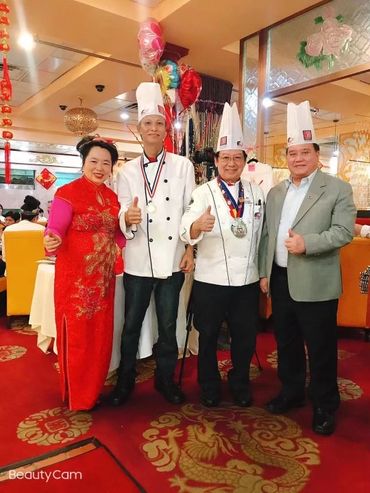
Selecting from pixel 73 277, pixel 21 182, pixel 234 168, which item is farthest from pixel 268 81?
pixel 21 182

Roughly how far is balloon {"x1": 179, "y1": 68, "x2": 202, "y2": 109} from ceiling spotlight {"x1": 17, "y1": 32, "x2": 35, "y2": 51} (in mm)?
1957

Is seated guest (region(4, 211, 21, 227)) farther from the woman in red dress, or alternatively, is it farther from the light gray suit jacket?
the light gray suit jacket

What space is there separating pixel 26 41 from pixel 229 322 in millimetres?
4168

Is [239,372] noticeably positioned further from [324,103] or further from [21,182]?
[21,182]

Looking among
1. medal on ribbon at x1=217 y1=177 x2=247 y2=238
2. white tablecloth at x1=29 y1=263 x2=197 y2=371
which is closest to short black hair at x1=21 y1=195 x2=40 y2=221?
white tablecloth at x1=29 y1=263 x2=197 y2=371

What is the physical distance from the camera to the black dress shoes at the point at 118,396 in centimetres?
221

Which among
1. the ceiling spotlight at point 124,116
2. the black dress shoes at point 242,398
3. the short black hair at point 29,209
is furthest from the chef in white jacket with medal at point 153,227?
the ceiling spotlight at point 124,116

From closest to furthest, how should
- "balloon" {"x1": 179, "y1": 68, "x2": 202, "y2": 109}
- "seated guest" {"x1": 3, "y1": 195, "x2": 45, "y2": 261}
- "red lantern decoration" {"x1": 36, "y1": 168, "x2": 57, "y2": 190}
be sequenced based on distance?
"balloon" {"x1": 179, "y1": 68, "x2": 202, "y2": 109}
"seated guest" {"x1": 3, "y1": 195, "x2": 45, "y2": 261}
"red lantern decoration" {"x1": 36, "y1": 168, "x2": 57, "y2": 190}

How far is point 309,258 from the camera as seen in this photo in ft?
6.14

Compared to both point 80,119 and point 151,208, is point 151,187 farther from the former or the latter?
point 80,119

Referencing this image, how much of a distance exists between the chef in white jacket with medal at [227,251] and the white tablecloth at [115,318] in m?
0.40

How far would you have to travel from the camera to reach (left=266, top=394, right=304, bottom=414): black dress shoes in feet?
7.04

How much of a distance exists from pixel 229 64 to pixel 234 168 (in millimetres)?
3235

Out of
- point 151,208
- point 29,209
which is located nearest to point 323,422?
point 151,208
